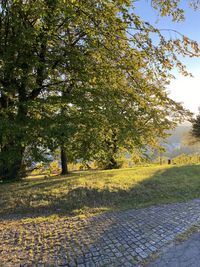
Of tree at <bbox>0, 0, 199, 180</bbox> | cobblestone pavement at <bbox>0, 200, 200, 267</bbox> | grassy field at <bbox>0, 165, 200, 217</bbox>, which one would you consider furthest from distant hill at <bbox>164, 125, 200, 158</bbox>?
cobblestone pavement at <bbox>0, 200, 200, 267</bbox>

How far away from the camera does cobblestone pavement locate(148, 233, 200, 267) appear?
3518mm

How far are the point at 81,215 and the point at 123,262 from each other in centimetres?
244

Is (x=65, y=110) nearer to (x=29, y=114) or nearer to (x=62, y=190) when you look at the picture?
(x=29, y=114)

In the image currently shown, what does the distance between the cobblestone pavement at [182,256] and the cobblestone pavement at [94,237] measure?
221 mm

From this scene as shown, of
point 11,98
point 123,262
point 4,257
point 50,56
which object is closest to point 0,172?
point 11,98

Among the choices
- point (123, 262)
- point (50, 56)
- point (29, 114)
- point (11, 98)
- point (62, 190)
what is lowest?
point (123, 262)

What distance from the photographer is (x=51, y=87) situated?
405 inches

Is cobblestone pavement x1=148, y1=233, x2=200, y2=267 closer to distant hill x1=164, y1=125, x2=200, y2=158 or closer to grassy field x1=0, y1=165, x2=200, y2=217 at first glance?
grassy field x1=0, y1=165, x2=200, y2=217

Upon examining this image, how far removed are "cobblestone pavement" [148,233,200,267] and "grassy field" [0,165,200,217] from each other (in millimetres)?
2495

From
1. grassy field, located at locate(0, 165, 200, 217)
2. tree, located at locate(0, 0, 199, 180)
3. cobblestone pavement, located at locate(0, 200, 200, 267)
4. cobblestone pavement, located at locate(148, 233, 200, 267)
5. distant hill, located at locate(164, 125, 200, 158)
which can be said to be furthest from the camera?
distant hill, located at locate(164, 125, 200, 158)

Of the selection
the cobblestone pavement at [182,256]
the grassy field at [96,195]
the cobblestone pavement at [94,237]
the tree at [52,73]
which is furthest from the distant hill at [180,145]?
the cobblestone pavement at [182,256]

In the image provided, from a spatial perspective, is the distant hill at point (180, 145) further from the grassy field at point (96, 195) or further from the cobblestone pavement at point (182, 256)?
the cobblestone pavement at point (182, 256)

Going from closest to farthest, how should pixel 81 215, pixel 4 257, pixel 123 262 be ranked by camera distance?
1. pixel 123 262
2. pixel 4 257
3. pixel 81 215

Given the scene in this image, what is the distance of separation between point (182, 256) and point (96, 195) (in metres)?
4.04
